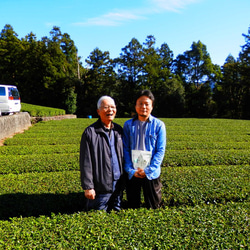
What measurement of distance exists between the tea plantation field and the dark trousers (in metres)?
0.16

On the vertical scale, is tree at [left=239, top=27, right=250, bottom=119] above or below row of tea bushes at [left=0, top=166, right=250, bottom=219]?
above

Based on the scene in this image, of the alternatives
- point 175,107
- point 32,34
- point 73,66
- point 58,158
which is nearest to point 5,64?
point 32,34

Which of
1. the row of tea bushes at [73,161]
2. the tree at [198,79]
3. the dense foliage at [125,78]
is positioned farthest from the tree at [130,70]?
the row of tea bushes at [73,161]

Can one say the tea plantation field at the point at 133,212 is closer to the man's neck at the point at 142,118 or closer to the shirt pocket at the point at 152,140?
the shirt pocket at the point at 152,140

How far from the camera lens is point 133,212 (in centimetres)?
380

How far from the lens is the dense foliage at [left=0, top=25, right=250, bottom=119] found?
3712 centimetres

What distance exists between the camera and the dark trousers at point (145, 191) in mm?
3820

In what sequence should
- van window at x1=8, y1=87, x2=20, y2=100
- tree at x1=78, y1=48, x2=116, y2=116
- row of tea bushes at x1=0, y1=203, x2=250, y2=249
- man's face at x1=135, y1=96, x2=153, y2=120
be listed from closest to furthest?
row of tea bushes at x1=0, y1=203, x2=250, y2=249
man's face at x1=135, y1=96, x2=153, y2=120
van window at x1=8, y1=87, x2=20, y2=100
tree at x1=78, y1=48, x2=116, y2=116

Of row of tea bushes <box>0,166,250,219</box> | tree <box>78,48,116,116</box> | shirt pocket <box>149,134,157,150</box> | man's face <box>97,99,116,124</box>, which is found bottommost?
row of tea bushes <box>0,166,250,219</box>

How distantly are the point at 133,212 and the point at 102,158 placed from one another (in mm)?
1009

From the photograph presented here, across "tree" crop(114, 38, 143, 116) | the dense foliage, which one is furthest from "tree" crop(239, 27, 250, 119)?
"tree" crop(114, 38, 143, 116)

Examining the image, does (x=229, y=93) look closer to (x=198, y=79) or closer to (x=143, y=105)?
(x=198, y=79)

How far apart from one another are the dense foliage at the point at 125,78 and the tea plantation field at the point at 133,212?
99.6ft

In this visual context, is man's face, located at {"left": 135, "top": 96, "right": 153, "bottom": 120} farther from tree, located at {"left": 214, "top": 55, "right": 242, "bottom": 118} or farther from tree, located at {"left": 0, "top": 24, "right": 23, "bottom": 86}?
tree, located at {"left": 0, "top": 24, "right": 23, "bottom": 86}
